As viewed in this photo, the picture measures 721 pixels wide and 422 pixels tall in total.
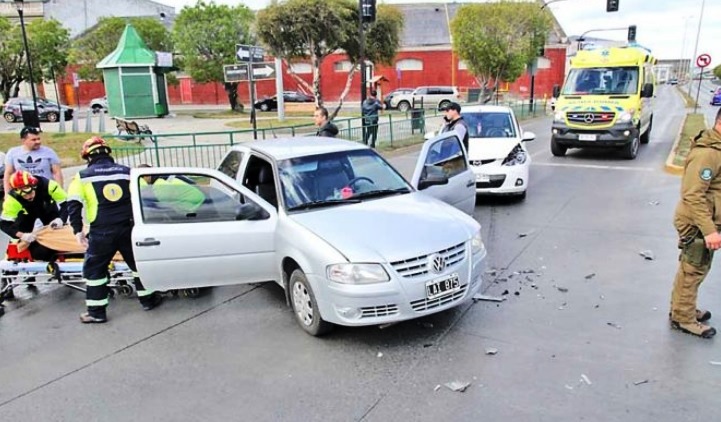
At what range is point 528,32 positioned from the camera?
2850 cm

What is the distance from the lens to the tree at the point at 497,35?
27406mm

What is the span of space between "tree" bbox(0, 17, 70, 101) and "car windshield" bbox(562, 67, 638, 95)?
37.0 metres

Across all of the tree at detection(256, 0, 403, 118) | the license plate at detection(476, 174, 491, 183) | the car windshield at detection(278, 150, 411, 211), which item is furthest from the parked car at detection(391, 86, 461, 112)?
the car windshield at detection(278, 150, 411, 211)

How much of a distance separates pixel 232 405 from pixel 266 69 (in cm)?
964

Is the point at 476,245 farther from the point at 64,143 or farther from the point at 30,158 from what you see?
the point at 64,143

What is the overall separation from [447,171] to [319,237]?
277cm

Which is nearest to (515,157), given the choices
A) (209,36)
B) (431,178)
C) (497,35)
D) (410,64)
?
(431,178)

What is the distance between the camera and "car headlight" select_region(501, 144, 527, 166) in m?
9.09

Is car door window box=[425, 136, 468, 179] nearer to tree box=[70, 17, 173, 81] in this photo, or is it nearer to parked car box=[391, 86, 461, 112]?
parked car box=[391, 86, 461, 112]

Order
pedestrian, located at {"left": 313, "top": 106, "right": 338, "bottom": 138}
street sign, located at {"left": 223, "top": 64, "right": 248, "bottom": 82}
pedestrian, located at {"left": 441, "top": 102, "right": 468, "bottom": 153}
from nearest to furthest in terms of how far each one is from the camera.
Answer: pedestrian, located at {"left": 441, "top": 102, "right": 468, "bottom": 153}
pedestrian, located at {"left": 313, "top": 106, "right": 338, "bottom": 138}
street sign, located at {"left": 223, "top": 64, "right": 248, "bottom": 82}

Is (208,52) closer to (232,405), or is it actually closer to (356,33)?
(356,33)

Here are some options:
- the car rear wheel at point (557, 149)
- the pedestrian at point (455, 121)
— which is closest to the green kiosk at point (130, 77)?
the car rear wheel at point (557, 149)

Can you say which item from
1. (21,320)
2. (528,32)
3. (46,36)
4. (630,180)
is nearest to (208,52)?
(46,36)

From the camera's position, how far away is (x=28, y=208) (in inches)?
217
